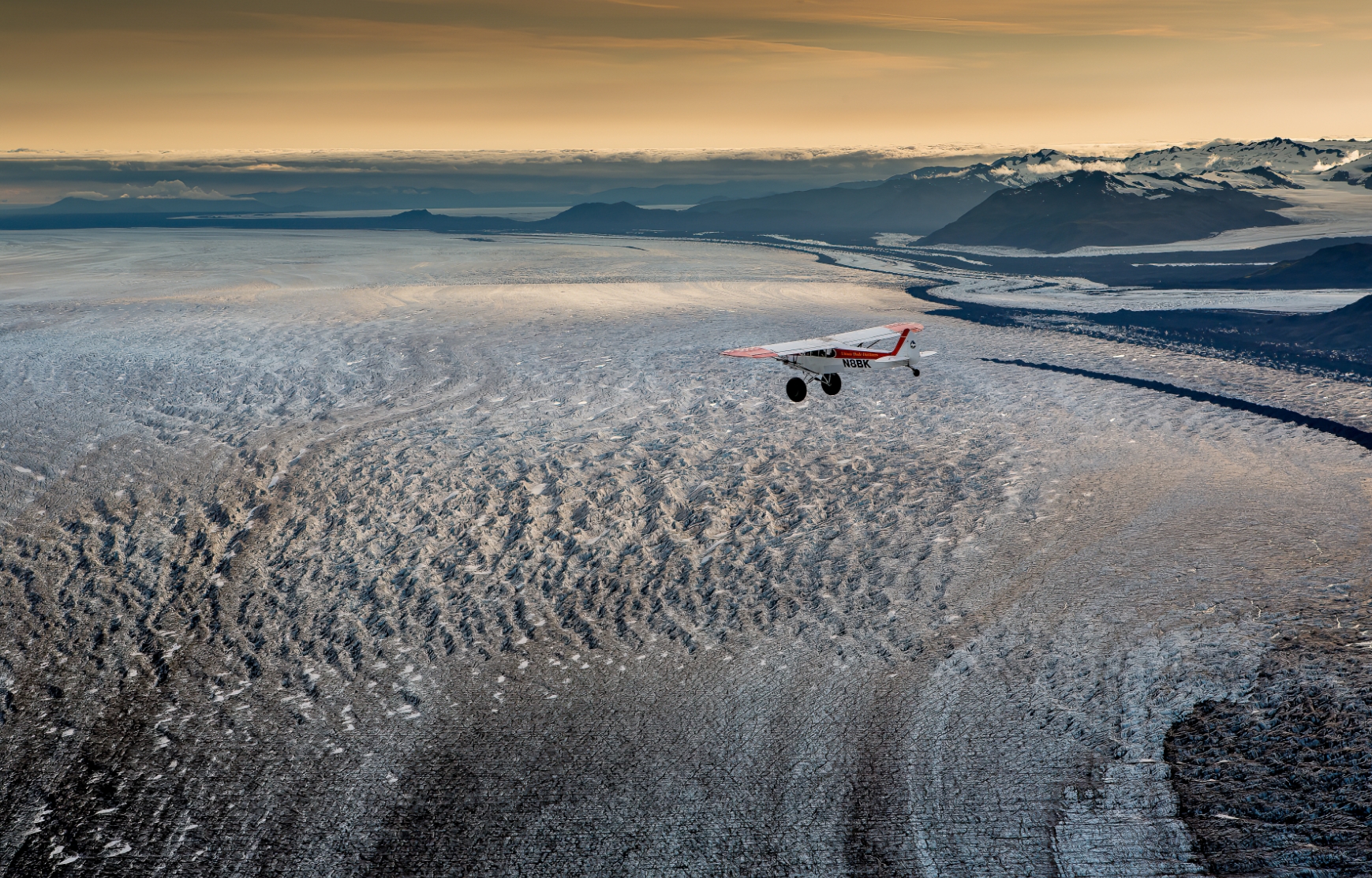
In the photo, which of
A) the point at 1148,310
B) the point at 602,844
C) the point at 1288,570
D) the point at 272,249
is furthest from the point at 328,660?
the point at 272,249

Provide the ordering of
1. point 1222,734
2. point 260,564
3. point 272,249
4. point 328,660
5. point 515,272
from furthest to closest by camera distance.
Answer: point 272,249 → point 515,272 → point 260,564 → point 328,660 → point 1222,734

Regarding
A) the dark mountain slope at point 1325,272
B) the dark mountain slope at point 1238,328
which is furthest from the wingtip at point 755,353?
the dark mountain slope at point 1325,272

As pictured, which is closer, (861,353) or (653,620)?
(861,353)

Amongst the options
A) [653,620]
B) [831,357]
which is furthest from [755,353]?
[653,620]

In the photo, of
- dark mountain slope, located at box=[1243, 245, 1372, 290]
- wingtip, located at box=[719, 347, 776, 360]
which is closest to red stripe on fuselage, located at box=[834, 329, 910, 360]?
wingtip, located at box=[719, 347, 776, 360]

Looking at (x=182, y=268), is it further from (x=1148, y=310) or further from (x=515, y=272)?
(x=1148, y=310)

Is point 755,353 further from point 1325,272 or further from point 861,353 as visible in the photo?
point 1325,272

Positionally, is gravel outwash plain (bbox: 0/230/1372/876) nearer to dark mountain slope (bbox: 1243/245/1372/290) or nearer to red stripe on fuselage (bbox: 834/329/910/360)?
red stripe on fuselage (bbox: 834/329/910/360)

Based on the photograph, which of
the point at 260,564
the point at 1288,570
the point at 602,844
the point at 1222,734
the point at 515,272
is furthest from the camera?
the point at 515,272

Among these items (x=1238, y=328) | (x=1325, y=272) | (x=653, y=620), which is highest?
(x=1325, y=272)
